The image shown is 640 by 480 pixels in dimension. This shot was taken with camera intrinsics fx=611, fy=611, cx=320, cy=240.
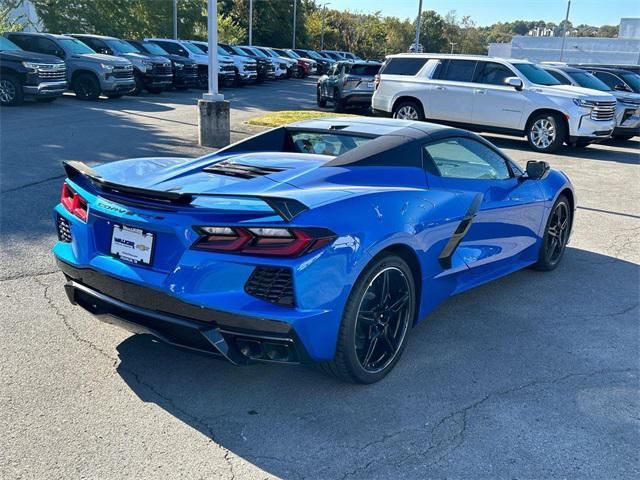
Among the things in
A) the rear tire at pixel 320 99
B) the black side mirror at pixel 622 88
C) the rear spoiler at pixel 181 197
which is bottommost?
the rear tire at pixel 320 99

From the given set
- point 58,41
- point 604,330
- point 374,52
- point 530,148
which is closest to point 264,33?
point 374,52

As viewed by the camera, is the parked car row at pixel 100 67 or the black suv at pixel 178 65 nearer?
the parked car row at pixel 100 67

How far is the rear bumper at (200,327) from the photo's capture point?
2943 millimetres

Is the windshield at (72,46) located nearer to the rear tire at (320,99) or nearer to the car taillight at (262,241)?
the rear tire at (320,99)

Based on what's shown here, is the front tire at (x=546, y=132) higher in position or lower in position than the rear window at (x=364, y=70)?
lower

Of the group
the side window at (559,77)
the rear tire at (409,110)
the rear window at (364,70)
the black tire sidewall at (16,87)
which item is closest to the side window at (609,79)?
the side window at (559,77)

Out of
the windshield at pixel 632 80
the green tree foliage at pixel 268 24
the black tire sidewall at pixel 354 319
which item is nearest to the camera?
the black tire sidewall at pixel 354 319

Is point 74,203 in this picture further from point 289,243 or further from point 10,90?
point 10,90

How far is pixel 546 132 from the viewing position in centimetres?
1353

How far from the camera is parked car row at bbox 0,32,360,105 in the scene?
51.2 ft

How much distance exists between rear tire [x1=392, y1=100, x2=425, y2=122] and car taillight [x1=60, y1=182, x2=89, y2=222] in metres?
12.0

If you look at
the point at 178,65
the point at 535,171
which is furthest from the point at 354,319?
the point at 178,65

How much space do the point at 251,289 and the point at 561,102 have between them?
471 inches

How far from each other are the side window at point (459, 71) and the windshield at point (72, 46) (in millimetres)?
11093
